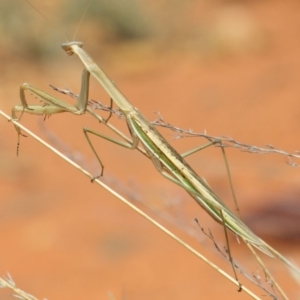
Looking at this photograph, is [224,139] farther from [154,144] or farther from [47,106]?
[47,106]

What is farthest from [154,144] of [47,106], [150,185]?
[150,185]

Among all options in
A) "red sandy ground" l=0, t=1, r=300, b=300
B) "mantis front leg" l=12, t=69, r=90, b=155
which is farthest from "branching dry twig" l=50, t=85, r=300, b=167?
"red sandy ground" l=0, t=1, r=300, b=300

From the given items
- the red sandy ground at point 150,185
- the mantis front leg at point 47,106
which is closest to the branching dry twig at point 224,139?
the mantis front leg at point 47,106

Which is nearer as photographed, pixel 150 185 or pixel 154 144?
pixel 154 144

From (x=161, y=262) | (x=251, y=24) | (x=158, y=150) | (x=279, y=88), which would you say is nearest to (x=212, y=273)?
(x=161, y=262)

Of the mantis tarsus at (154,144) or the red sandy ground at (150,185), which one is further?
the red sandy ground at (150,185)

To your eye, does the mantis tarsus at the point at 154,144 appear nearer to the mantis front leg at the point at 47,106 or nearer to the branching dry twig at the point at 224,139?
the mantis front leg at the point at 47,106

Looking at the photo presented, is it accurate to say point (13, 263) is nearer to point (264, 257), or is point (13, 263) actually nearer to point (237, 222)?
point (264, 257)
